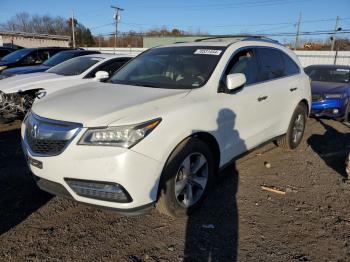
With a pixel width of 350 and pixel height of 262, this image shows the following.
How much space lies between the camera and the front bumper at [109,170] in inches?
106

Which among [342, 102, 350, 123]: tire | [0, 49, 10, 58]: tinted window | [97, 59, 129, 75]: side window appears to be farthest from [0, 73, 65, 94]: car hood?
[0, 49, 10, 58]: tinted window

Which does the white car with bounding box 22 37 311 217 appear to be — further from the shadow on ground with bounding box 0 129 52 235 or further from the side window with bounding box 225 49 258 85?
the shadow on ground with bounding box 0 129 52 235

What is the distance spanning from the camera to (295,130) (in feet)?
18.8

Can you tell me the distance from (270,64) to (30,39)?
4659 centimetres

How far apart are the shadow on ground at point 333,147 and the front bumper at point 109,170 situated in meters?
3.18

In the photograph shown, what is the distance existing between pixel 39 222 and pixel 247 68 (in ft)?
9.96

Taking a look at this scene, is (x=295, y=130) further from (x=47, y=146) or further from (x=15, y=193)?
(x=15, y=193)

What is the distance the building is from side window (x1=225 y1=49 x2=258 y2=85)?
45.2 meters

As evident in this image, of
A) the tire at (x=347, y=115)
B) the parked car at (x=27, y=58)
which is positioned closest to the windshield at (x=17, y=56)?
the parked car at (x=27, y=58)

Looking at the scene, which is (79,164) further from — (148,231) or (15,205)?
(15,205)

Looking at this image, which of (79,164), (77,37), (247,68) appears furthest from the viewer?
(77,37)

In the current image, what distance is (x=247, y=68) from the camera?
429 centimetres

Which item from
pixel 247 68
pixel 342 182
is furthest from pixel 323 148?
pixel 247 68

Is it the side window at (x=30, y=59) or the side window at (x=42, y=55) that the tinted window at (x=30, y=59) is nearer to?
the side window at (x=30, y=59)
